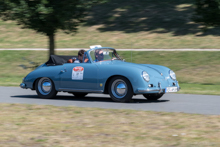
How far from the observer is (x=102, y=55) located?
10602mm

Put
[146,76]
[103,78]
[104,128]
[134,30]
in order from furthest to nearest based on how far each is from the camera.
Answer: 1. [134,30]
2. [103,78]
3. [146,76]
4. [104,128]

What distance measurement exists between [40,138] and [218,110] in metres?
4.29

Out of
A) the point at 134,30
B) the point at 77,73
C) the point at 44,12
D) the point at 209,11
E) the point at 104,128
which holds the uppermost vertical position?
the point at 134,30

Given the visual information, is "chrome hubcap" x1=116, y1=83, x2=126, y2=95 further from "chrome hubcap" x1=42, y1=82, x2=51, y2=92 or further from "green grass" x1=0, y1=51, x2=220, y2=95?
"green grass" x1=0, y1=51, x2=220, y2=95

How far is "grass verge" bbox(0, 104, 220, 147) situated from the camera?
528 centimetres

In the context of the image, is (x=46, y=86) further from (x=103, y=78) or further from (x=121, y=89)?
(x=121, y=89)

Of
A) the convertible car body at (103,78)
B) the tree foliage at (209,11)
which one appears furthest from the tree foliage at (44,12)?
the convertible car body at (103,78)

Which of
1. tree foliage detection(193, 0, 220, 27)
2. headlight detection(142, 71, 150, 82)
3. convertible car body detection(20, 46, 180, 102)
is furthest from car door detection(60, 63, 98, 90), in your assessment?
tree foliage detection(193, 0, 220, 27)

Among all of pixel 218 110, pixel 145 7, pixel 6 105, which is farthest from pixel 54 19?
pixel 145 7

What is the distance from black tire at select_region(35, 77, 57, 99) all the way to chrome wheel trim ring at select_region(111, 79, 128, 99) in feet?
5.98

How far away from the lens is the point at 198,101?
1005 cm

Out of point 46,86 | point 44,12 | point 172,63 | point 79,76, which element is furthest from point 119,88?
point 172,63

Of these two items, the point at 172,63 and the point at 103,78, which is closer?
the point at 103,78

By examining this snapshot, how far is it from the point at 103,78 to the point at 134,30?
69.5ft
